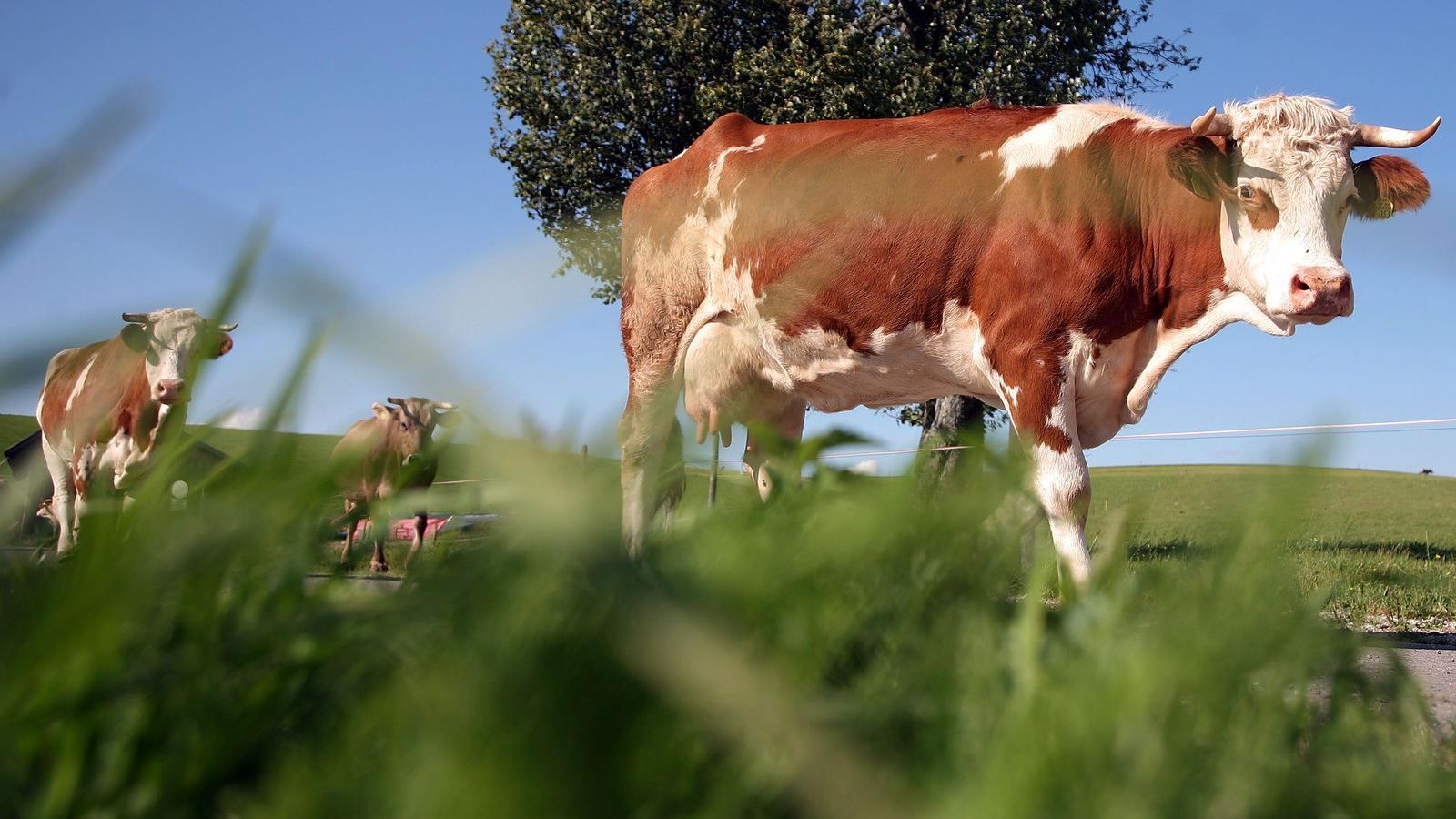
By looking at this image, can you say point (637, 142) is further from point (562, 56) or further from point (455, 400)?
point (455, 400)

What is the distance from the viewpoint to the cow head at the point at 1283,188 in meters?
4.83

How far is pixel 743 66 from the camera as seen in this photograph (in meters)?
15.9

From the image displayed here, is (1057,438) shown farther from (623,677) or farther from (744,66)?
(744,66)

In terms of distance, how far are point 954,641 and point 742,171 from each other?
234 inches

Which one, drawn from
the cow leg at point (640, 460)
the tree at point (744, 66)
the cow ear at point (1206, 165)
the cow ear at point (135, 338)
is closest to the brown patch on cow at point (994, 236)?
the cow ear at point (1206, 165)

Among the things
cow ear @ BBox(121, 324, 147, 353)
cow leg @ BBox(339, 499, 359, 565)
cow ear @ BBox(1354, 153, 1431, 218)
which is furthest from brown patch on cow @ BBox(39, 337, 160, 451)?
cow leg @ BBox(339, 499, 359, 565)

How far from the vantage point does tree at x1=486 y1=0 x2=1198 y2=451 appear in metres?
15.7

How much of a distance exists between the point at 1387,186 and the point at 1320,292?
1.23 m

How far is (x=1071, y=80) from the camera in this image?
16.2 metres

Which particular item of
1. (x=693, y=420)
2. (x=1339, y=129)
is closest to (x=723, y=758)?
(x=693, y=420)

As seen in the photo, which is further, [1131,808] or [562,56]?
[562,56]

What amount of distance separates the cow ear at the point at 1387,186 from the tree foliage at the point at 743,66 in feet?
32.9

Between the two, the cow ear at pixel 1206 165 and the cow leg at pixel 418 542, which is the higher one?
the cow ear at pixel 1206 165

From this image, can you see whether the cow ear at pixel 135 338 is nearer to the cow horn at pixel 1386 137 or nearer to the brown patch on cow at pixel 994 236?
the brown patch on cow at pixel 994 236
